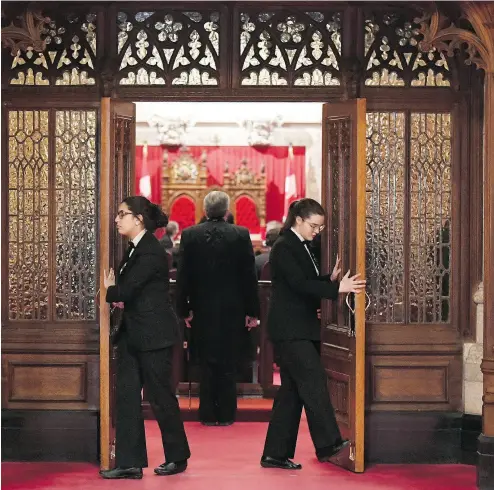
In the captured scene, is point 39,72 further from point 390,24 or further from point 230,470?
point 230,470

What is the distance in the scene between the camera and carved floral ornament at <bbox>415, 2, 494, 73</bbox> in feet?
19.8

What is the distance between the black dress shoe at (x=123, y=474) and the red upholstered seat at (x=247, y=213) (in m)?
8.05

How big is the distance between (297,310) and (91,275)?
1448 mm

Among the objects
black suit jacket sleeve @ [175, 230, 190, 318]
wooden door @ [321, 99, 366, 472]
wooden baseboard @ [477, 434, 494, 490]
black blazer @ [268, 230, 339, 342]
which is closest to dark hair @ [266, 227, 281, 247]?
black suit jacket sleeve @ [175, 230, 190, 318]

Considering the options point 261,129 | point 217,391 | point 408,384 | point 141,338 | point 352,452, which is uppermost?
point 261,129

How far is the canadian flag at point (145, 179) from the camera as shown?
14.0 m

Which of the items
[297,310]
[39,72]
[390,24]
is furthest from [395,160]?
[39,72]

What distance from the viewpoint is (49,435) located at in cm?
689

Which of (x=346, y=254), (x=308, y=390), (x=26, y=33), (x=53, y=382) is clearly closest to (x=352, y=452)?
(x=308, y=390)

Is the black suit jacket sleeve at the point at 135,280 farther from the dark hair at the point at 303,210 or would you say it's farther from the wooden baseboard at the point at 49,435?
the wooden baseboard at the point at 49,435

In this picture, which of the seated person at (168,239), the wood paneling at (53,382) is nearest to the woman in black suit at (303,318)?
the wood paneling at (53,382)

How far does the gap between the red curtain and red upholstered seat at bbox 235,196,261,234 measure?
98mm

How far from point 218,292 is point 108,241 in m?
1.74

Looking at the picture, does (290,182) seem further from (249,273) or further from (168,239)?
(249,273)
